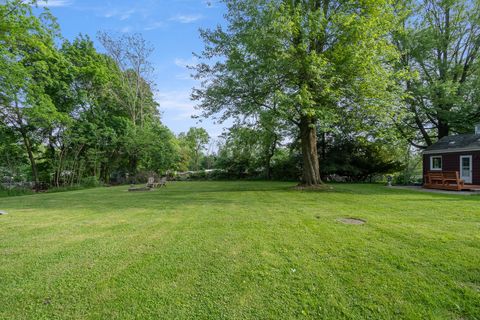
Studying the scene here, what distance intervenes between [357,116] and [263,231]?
9957mm

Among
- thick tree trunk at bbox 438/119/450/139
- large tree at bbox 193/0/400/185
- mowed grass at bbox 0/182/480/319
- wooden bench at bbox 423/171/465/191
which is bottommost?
mowed grass at bbox 0/182/480/319

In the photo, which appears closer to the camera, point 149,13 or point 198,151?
point 149,13

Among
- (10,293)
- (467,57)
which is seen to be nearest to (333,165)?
(467,57)

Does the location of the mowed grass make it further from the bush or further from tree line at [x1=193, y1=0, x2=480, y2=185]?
the bush

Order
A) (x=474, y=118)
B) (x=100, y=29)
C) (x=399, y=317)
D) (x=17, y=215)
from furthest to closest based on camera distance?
1. (x=100, y=29)
2. (x=474, y=118)
3. (x=17, y=215)
4. (x=399, y=317)

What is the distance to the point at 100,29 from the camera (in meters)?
20.7

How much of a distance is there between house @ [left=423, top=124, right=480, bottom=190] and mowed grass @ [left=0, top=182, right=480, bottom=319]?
11.3 m

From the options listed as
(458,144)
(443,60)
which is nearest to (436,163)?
(458,144)

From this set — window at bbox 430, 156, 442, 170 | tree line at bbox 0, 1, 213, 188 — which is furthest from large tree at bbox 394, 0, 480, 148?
tree line at bbox 0, 1, 213, 188

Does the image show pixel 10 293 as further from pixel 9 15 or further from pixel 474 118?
pixel 474 118

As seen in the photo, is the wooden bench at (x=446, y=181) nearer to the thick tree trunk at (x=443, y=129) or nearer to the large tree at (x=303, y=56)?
the large tree at (x=303, y=56)

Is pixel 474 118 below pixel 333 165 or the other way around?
the other way around

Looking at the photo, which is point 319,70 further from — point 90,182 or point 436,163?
point 90,182

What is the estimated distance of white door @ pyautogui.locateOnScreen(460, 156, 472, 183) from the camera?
13.4 metres
